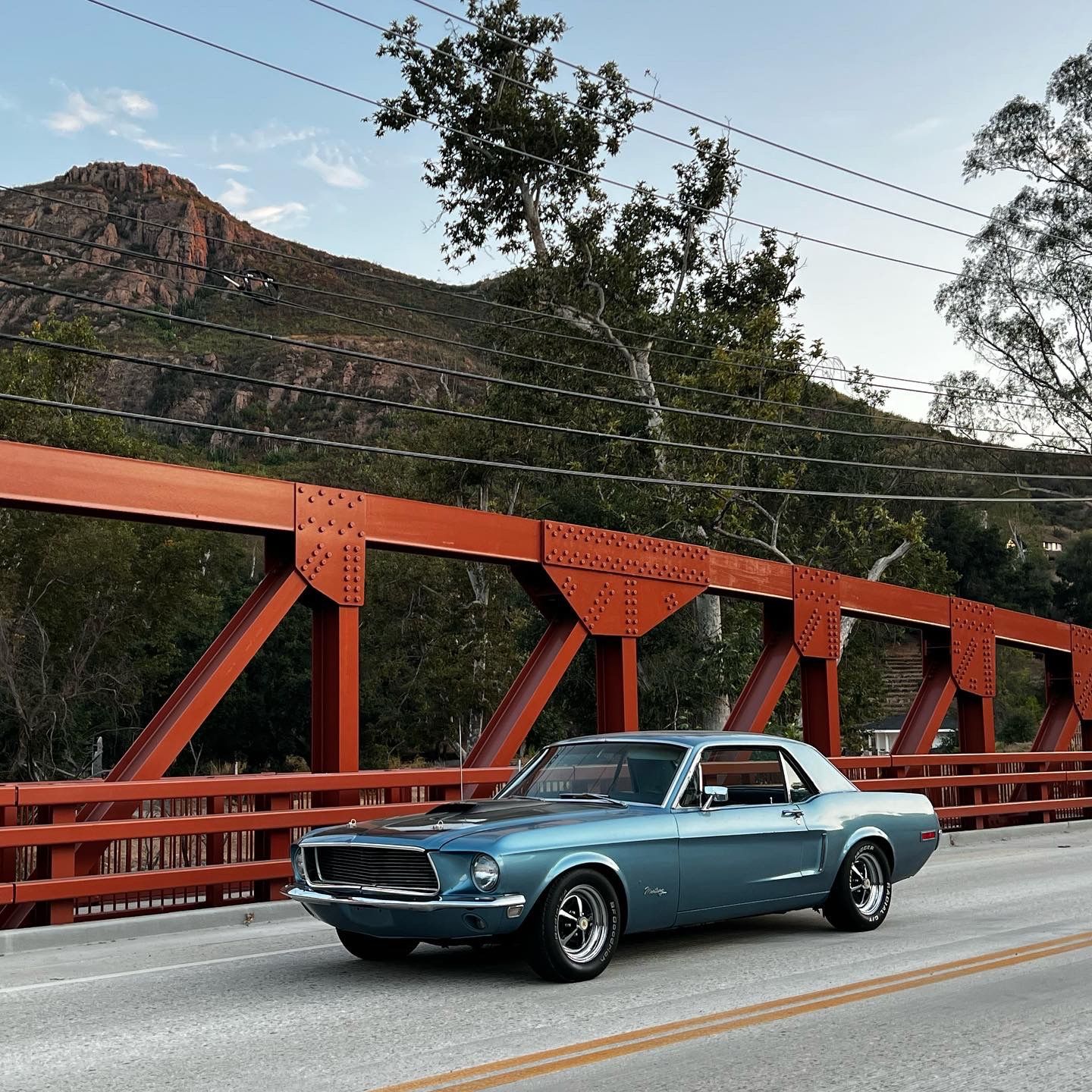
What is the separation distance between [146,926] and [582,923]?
4.18m

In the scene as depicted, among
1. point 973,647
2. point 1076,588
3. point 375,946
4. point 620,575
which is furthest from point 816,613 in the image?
point 1076,588

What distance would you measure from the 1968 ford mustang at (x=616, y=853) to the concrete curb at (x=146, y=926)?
2476mm

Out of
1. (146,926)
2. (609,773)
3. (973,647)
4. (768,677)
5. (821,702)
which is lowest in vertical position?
(146,926)

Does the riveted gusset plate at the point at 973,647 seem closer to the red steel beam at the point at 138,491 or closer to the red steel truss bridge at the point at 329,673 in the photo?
the red steel truss bridge at the point at 329,673

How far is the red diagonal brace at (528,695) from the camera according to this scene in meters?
13.7

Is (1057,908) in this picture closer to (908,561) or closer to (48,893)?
(48,893)

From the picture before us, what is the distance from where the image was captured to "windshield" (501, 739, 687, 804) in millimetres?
8758

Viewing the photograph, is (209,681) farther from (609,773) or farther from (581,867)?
(581,867)

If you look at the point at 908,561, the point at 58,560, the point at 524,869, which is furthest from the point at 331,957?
the point at 908,561

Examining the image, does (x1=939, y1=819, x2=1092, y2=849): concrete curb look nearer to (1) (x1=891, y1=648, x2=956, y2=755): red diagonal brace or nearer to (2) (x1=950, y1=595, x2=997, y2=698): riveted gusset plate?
(1) (x1=891, y1=648, x2=956, y2=755): red diagonal brace

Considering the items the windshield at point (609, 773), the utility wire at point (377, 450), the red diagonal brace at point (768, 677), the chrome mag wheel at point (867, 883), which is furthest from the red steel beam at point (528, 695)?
the chrome mag wheel at point (867, 883)

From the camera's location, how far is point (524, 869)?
7418 mm

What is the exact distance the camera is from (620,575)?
15391mm

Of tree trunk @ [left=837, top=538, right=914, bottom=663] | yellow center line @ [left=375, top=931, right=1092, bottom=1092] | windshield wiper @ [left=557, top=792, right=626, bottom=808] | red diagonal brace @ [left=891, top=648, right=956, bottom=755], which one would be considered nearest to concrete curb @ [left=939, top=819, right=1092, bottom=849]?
red diagonal brace @ [left=891, top=648, right=956, bottom=755]
